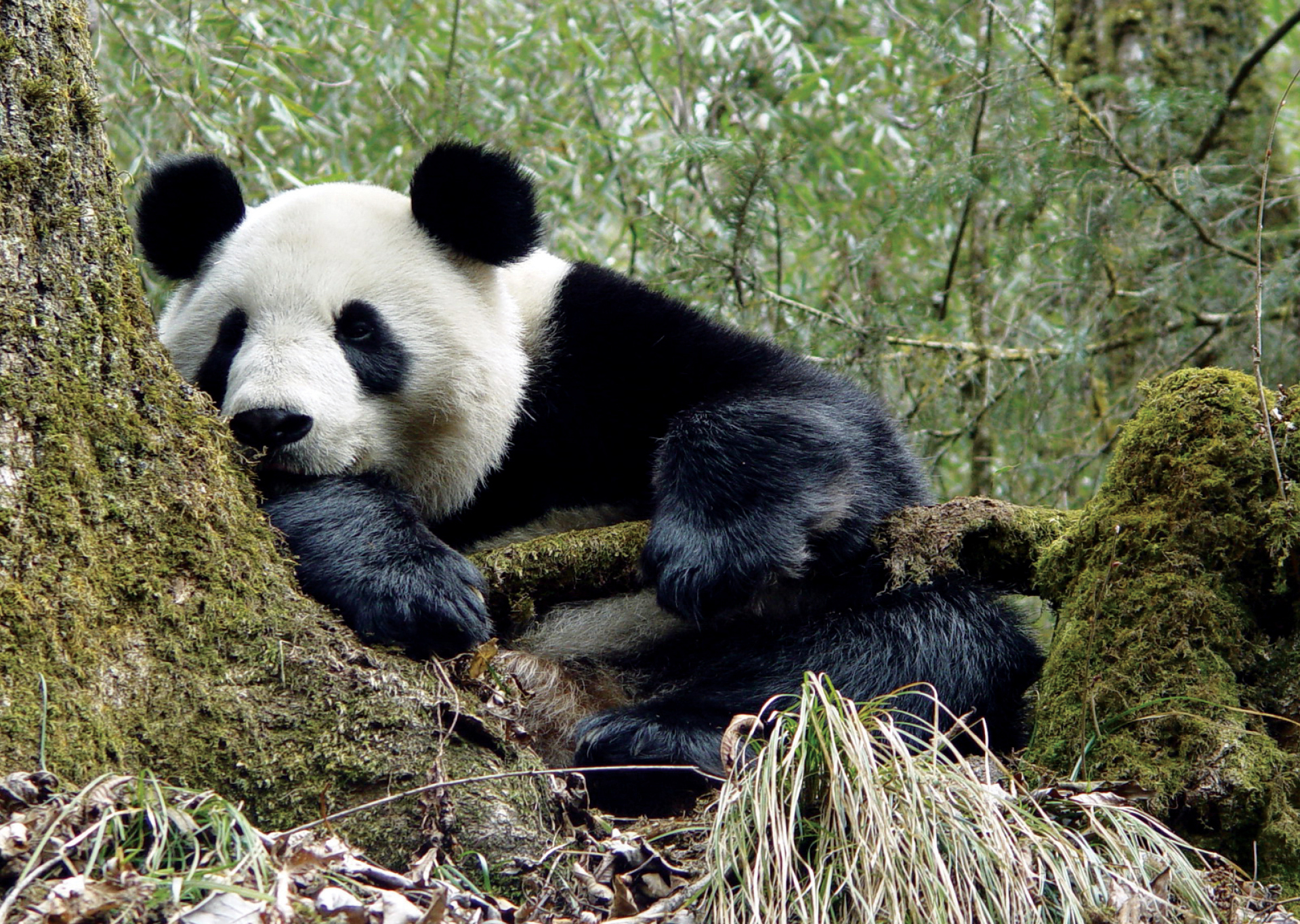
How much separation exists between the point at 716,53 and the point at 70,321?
6091 millimetres

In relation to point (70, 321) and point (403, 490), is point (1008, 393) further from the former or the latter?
point (70, 321)

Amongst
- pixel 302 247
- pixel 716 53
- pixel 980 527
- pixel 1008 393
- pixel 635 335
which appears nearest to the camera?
pixel 980 527

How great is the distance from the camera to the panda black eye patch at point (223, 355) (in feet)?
12.4

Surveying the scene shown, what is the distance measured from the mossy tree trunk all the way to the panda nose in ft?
1.75

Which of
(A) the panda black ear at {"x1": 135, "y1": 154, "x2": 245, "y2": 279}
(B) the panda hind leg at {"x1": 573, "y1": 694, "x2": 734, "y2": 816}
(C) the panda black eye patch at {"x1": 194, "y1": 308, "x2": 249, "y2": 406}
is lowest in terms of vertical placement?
(B) the panda hind leg at {"x1": 573, "y1": 694, "x2": 734, "y2": 816}

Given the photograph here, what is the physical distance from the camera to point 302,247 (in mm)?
3918

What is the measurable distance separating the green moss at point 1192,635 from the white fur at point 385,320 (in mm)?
2065

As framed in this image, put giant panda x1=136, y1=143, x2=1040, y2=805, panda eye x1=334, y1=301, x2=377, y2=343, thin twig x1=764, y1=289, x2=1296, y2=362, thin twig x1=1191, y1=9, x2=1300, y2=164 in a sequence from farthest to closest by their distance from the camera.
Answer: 1. thin twig x1=764, y1=289, x2=1296, y2=362
2. thin twig x1=1191, y1=9, x2=1300, y2=164
3. panda eye x1=334, y1=301, x2=377, y2=343
4. giant panda x1=136, y1=143, x2=1040, y2=805

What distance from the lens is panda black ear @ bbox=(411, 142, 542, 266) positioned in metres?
4.09

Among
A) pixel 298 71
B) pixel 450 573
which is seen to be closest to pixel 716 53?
pixel 298 71

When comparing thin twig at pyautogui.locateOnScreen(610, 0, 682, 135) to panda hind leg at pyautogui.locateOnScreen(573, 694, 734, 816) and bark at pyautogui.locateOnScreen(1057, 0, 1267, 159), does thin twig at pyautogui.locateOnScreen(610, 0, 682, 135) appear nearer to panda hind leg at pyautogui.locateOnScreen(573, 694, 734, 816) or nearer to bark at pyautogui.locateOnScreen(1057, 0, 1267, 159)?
bark at pyautogui.locateOnScreen(1057, 0, 1267, 159)

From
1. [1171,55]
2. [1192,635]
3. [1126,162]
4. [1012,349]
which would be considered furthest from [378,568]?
[1171,55]

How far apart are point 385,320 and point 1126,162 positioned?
3.54 m

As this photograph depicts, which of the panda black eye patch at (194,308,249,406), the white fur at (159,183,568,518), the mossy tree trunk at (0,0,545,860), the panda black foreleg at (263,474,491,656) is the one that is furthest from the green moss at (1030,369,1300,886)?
the panda black eye patch at (194,308,249,406)
